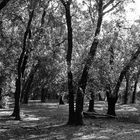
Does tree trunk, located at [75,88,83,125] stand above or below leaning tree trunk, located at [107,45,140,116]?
below

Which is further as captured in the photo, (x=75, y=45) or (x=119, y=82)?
(x=75, y=45)

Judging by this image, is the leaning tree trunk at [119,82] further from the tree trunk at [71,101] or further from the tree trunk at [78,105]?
the tree trunk at [71,101]

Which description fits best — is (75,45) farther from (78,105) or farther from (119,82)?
(78,105)

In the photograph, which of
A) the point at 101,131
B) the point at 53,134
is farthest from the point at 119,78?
the point at 53,134

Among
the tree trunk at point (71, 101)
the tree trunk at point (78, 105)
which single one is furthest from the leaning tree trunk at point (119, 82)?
the tree trunk at point (71, 101)

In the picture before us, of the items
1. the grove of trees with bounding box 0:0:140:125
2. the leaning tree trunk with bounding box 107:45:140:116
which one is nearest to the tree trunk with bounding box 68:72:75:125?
the grove of trees with bounding box 0:0:140:125

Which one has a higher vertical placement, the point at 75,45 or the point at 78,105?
the point at 75,45

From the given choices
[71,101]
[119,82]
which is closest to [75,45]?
[119,82]

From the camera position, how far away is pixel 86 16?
1900 cm

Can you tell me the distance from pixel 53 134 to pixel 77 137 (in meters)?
1.26

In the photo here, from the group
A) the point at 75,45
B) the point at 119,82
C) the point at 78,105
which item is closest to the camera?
the point at 78,105

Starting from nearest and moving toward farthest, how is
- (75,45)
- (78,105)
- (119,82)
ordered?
(78,105) < (119,82) < (75,45)

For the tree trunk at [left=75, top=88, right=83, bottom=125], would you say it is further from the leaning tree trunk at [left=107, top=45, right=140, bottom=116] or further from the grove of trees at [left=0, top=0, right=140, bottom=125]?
the leaning tree trunk at [left=107, top=45, right=140, bottom=116]

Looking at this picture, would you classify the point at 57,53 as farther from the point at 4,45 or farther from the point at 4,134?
the point at 4,134
